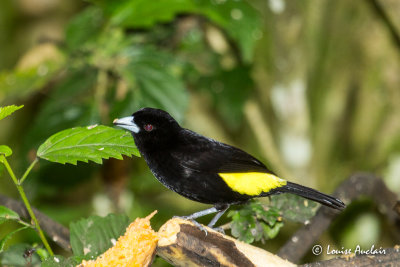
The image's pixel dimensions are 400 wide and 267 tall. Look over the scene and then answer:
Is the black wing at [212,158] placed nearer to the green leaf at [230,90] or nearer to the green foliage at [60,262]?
the green foliage at [60,262]

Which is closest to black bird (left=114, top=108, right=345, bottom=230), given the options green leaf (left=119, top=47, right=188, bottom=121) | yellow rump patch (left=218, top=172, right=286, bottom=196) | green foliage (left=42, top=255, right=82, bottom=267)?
yellow rump patch (left=218, top=172, right=286, bottom=196)

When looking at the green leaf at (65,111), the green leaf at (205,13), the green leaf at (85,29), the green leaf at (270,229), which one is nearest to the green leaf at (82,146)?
the green leaf at (270,229)

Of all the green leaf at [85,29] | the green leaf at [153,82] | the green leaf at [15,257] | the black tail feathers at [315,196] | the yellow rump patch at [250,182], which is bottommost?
the green leaf at [15,257]

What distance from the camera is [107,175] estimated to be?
3.72 meters

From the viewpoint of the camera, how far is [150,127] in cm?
194

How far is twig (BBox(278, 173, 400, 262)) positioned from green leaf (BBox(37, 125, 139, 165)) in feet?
2.90

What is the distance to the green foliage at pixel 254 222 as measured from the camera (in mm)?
1938

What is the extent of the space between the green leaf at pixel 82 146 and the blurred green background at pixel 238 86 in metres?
1.15

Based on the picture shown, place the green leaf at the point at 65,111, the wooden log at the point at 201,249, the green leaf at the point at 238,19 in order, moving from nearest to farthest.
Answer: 1. the wooden log at the point at 201,249
2. the green leaf at the point at 65,111
3. the green leaf at the point at 238,19

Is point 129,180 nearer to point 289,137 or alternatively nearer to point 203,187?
point 289,137

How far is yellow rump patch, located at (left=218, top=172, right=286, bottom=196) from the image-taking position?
186 centimetres

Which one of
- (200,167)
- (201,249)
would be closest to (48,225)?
(200,167)

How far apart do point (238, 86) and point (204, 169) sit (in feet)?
5.38

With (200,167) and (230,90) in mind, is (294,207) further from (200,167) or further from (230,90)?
(230,90)
